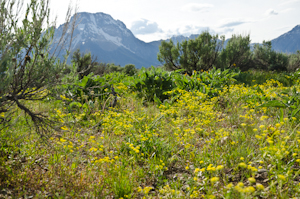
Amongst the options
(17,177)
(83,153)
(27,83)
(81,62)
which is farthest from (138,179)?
(81,62)

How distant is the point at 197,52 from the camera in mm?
10133

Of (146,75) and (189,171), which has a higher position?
(146,75)

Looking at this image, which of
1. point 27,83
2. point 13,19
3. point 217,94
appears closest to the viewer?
point 13,19

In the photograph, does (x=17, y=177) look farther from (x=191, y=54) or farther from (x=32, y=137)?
(x=191, y=54)

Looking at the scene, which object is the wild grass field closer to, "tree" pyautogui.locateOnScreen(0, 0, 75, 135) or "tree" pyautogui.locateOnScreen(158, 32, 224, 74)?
"tree" pyautogui.locateOnScreen(0, 0, 75, 135)

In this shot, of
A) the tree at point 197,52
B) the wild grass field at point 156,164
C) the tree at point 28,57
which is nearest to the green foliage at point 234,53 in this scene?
the tree at point 197,52

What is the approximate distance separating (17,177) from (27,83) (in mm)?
1017

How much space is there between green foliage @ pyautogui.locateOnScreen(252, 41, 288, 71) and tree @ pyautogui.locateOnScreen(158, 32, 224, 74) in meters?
6.04

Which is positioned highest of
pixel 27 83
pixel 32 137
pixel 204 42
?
pixel 204 42

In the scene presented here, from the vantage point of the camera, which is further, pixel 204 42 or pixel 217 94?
pixel 204 42

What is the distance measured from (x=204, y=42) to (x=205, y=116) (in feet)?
25.3

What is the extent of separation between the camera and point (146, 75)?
5.35 m

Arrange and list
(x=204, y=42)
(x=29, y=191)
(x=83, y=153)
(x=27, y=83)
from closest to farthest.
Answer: (x=29, y=191) < (x=27, y=83) < (x=83, y=153) < (x=204, y=42)

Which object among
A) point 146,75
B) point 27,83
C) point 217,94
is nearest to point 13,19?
point 27,83
